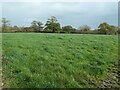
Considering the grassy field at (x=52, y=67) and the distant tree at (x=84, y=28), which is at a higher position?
the distant tree at (x=84, y=28)

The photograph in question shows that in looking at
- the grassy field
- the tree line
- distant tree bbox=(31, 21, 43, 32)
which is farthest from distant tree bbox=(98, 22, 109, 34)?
the grassy field

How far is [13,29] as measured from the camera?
3962cm

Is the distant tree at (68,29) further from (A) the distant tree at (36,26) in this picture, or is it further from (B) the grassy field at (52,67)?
(B) the grassy field at (52,67)

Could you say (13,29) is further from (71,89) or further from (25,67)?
(71,89)

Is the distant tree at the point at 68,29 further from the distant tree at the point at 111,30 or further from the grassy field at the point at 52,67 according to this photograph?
the grassy field at the point at 52,67

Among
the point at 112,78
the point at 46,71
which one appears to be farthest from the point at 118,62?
the point at 46,71

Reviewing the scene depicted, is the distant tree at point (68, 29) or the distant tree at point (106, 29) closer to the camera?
the distant tree at point (68, 29)

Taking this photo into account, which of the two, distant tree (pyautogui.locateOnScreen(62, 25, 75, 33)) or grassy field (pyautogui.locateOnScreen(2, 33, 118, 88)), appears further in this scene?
distant tree (pyautogui.locateOnScreen(62, 25, 75, 33))

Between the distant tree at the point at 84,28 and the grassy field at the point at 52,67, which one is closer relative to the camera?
the grassy field at the point at 52,67

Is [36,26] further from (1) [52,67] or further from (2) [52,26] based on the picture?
(1) [52,67]

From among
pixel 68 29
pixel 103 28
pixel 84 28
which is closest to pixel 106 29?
pixel 103 28

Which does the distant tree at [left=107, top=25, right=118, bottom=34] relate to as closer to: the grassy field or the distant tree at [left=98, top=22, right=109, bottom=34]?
the distant tree at [left=98, top=22, right=109, bottom=34]

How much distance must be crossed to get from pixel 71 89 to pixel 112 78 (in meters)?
3.12

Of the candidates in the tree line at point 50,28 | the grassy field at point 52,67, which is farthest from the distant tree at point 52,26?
the grassy field at point 52,67
